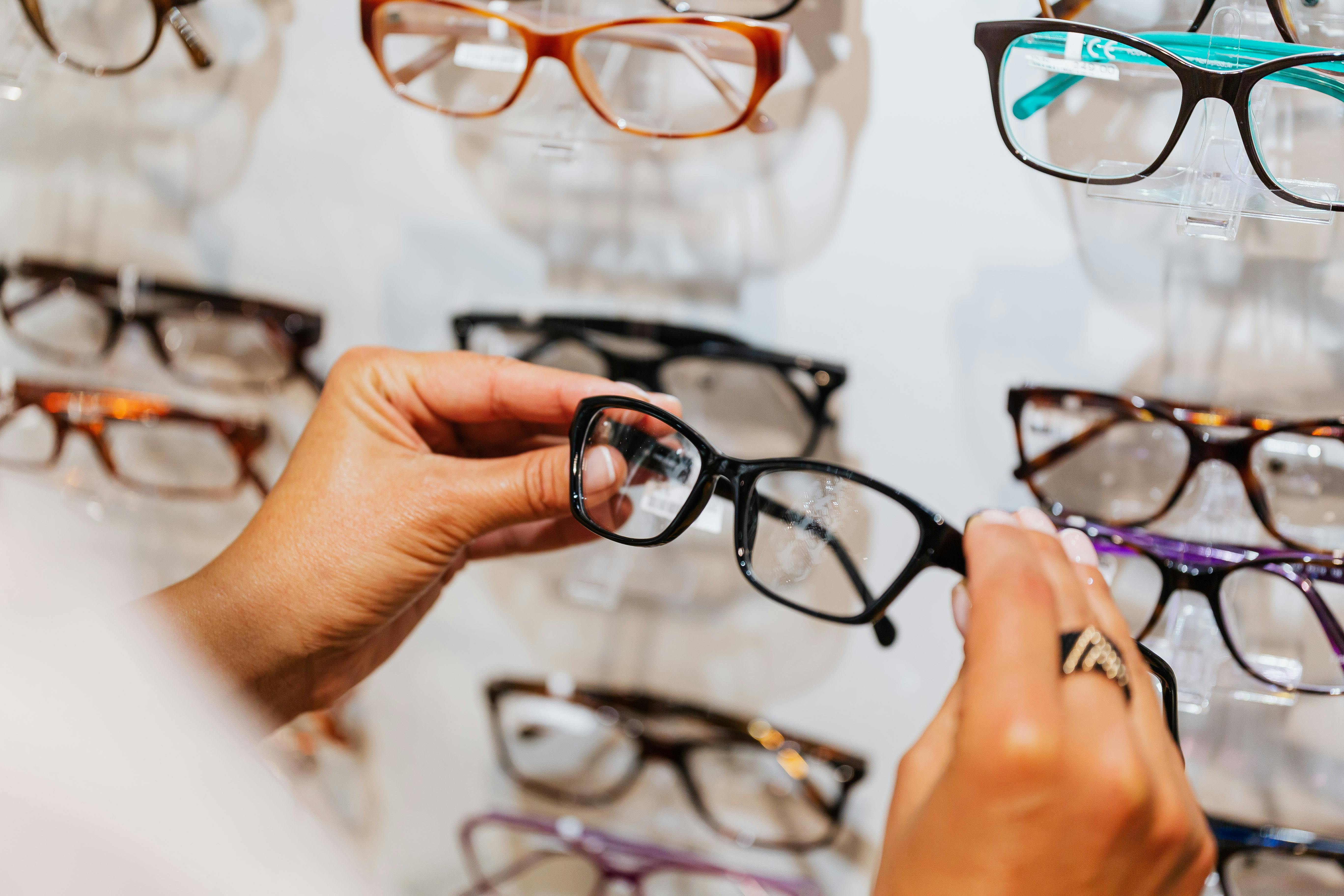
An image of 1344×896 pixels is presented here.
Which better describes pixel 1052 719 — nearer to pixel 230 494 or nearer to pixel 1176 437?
pixel 1176 437

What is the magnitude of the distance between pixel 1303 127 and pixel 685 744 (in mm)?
668

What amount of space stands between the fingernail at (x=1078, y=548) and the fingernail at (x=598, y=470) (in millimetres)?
246

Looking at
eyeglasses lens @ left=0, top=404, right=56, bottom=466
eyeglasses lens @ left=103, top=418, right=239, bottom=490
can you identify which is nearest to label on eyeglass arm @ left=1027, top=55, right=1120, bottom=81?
eyeglasses lens @ left=103, top=418, right=239, bottom=490

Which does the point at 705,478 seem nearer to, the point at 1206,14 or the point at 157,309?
the point at 1206,14

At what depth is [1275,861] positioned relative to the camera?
70 cm

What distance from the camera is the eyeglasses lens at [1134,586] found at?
0.63 metres

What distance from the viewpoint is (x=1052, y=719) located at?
0.32 meters

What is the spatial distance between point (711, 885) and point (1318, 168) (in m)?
0.78

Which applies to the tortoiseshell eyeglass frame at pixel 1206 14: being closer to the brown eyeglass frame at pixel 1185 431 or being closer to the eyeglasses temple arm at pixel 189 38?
the brown eyeglass frame at pixel 1185 431

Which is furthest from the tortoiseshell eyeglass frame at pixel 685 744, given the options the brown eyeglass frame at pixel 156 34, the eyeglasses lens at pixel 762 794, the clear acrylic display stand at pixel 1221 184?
the brown eyeglass frame at pixel 156 34

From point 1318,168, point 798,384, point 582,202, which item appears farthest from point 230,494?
point 1318,168

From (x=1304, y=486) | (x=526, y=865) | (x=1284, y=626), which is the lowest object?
(x=526, y=865)

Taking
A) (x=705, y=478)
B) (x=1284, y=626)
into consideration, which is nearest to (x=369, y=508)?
(x=705, y=478)

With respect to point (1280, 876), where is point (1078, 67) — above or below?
above
